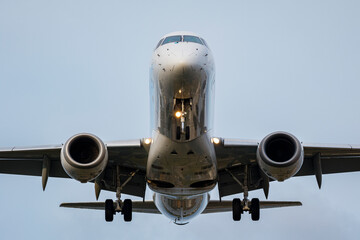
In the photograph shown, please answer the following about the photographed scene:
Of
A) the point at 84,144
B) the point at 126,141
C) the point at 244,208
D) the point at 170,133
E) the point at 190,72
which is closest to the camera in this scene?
the point at 190,72

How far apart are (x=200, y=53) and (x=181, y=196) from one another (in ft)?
17.9

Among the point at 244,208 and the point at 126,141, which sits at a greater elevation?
the point at 126,141

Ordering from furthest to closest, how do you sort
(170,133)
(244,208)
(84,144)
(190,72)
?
(244,208) < (84,144) < (170,133) < (190,72)

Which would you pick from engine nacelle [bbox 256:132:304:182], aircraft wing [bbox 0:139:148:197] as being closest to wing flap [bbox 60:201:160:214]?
aircraft wing [bbox 0:139:148:197]

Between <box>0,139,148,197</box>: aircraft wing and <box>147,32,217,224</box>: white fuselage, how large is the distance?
54.0 inches

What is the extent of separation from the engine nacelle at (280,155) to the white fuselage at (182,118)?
1545 millimetres

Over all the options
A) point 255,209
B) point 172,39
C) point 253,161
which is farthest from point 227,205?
point 172,39

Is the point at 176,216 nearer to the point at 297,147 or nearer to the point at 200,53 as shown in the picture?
the point at 297,147

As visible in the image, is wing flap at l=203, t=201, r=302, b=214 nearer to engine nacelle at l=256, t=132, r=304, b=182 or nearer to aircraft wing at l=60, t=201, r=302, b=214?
aircraft wing at l=60, t=201, r=302, b=214

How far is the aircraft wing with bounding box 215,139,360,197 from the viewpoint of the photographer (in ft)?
59.1

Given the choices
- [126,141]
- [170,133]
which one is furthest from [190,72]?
[126,141]

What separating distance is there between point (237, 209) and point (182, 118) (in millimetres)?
6210

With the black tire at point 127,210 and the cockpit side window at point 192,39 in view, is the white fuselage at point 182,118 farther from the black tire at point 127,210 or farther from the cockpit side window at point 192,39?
the black tire at point 127,210

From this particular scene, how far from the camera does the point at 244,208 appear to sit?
65.2 feet
